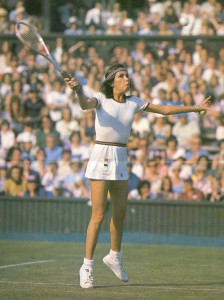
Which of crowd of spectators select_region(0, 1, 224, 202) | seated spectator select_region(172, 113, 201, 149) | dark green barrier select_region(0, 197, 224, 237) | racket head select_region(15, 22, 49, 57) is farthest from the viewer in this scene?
seated spectator select_region(172, 113, 201, 149)

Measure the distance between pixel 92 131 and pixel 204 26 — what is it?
355cm

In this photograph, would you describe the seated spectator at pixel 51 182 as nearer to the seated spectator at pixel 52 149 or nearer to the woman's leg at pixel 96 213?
the seated spectator at pixel 52 149

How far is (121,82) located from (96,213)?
131 centimetres

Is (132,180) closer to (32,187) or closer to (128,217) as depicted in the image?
(128,217)

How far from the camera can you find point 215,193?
661 inches

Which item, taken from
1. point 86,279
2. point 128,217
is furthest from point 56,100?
point 86,279

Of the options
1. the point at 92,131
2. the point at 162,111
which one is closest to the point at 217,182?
the point at 92,131

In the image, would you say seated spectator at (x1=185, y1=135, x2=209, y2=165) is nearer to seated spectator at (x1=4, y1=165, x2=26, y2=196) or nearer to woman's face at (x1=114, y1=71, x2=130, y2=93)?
seated spectator at (x1=4, y1=165, x2=26, y2=196)

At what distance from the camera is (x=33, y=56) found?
20312 millimetres

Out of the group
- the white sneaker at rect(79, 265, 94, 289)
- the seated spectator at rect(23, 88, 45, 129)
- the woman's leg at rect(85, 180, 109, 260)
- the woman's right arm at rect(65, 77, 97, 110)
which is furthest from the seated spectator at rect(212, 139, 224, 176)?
the woman's right arm at rect(65, 77, 97, 110)

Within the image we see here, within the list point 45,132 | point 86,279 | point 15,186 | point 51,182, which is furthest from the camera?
point 45,132

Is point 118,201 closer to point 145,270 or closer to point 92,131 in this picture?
point 145,270

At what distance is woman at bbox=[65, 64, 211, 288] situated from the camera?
29.9ft

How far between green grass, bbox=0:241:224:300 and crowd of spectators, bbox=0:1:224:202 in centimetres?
258
